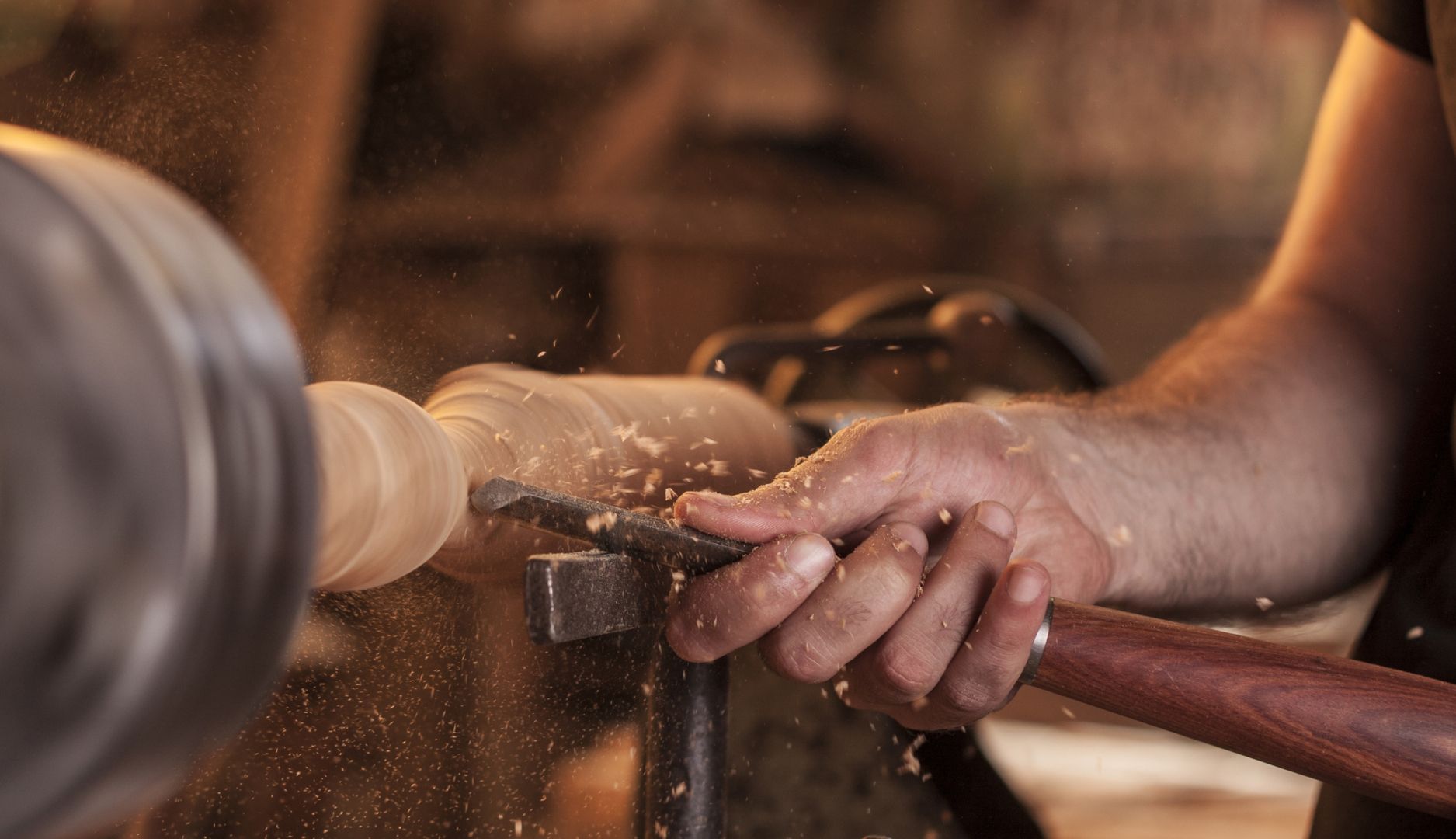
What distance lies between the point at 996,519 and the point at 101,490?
1.57ft

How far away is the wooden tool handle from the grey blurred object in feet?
1.52

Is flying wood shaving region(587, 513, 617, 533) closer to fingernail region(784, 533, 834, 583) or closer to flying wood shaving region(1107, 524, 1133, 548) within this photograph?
fingernail region(784, 533, 834, 583)

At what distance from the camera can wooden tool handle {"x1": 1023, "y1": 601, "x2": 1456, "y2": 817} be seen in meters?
0.61

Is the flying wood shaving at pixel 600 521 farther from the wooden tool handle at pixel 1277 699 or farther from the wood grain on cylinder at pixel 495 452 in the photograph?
the wooden tool handle at pixel 1277 699

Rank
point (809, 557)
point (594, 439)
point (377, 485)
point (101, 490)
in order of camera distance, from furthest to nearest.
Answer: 1. point (594, 439)
2. point (809, 557)
3. point (377, 485)
4. point (101, 490)

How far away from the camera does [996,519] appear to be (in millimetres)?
680

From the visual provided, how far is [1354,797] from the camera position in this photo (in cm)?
90

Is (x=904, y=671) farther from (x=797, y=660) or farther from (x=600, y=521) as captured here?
(x=600, y=521)

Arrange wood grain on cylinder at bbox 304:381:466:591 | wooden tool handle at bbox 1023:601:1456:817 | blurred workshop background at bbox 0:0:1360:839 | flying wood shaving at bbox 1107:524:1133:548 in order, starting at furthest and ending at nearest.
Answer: flying wood shaving at bbox 1107:524:1133:548, blurred workshop background at bbox 0:0:1360:839, wooden tool handle at bbox 1023:601:1456:817, wood grain on cylinder at bbox 304:381:466:591

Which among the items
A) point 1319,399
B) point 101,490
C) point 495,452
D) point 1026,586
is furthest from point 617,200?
point 101,490

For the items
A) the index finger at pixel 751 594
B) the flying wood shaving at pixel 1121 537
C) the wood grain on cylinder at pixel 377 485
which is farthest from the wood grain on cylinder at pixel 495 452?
the flying wood shaving at pixel 1121 537

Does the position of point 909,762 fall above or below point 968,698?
below

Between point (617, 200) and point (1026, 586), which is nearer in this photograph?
point (1026, 586)

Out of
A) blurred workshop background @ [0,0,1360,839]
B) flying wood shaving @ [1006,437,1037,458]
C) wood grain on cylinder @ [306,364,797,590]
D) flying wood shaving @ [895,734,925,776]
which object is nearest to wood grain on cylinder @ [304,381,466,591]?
wood grain on cylinder @ [306,364,797,590]
